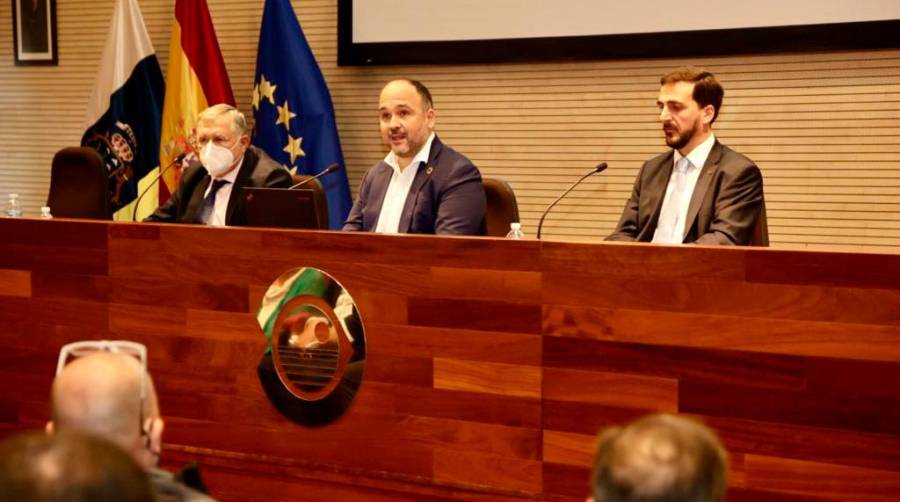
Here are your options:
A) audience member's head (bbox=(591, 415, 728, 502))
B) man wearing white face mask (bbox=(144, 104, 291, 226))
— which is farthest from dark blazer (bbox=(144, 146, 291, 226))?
audience member's head (bbox=(591, 415, 728, 502))

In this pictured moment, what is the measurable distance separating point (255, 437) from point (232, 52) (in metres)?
3.43

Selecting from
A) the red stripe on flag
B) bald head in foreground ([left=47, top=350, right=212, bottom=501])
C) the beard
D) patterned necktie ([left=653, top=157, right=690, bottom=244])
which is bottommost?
bald head in foreground ([left=47, top=350, right=212, bottom=501])

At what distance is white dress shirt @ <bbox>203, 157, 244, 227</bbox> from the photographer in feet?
15.6

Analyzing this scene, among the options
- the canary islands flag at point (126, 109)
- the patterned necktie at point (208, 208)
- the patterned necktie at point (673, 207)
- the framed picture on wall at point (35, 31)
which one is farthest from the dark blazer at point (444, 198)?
the framed picture on wall at point (35, 31)

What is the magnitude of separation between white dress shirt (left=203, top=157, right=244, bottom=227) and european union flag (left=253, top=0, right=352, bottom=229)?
1117 millimetres

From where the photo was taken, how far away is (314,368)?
3.35m

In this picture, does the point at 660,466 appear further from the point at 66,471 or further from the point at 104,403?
the point at 104,403

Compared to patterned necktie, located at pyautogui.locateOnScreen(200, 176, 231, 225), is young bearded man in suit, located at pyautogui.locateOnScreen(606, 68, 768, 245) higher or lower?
higher

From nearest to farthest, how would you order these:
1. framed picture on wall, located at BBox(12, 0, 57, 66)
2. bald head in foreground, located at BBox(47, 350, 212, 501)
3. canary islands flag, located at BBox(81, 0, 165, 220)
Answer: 1. bald head in foreground, located at BBox(47, 350, 212, 501)
2. canary islands flag, located at BBox(81, 0, 165, 220)
3. framed picture on wall, located at BBox(12, 0, 57, 66)

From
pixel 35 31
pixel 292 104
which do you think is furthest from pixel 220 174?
pixel 35 31

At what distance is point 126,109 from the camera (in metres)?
6.37

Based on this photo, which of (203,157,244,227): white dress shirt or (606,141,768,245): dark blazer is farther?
(203,157,244,227): white dress shirt

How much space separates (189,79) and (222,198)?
1652mm

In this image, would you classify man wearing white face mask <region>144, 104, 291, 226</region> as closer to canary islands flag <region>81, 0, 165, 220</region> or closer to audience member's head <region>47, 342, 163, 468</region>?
canary islands flag <region>81, 0, 165, 220</region>
